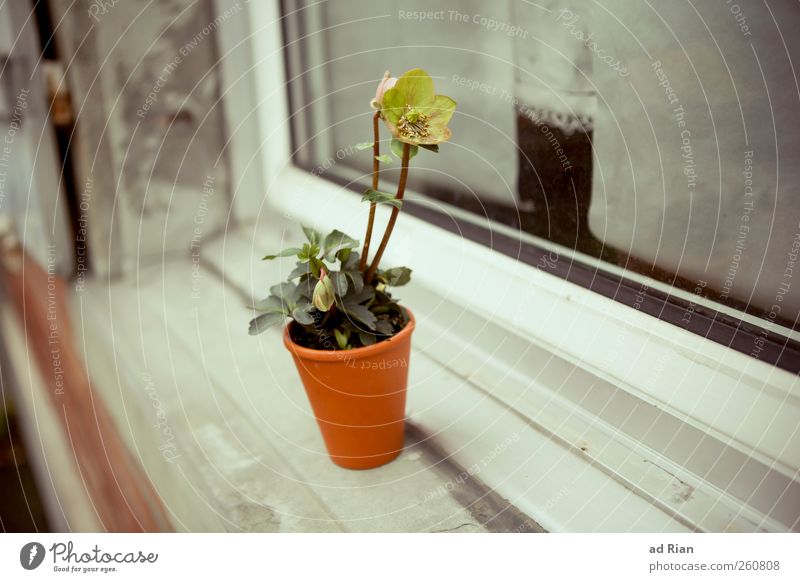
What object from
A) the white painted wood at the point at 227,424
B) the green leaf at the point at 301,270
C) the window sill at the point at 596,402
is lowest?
the white painted wood at the point at 227,424

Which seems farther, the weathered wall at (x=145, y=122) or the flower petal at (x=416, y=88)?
the weathered wall at (x=145, y=122)

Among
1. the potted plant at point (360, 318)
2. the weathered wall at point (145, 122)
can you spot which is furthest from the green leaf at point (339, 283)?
the weathered wall at point (145, 122)

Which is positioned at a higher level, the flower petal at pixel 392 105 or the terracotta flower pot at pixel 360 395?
the flower petal at pixel 392 105

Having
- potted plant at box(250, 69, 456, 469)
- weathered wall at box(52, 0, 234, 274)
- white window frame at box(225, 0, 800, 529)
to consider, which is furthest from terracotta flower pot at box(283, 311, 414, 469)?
weathered wall at box(52, 0, 234, 274)

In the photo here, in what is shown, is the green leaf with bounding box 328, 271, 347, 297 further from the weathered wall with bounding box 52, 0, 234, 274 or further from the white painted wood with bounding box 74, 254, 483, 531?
the weathered wall with bounding box 52, 0, 234, 274

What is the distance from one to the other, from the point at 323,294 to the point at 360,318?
37 millimetres

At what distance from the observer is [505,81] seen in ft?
2.22

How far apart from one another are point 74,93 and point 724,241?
79 cm

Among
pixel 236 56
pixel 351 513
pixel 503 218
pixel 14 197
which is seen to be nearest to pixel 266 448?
pixel 351 513

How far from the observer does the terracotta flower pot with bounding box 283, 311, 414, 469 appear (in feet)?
1.70

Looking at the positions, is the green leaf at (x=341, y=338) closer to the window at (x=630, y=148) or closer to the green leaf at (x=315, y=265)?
the green leaf at (x=315, y=265)

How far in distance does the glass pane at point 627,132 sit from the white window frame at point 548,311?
0.04 metres

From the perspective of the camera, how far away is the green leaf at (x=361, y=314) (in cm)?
52

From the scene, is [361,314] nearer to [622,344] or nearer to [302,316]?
[302,316]
